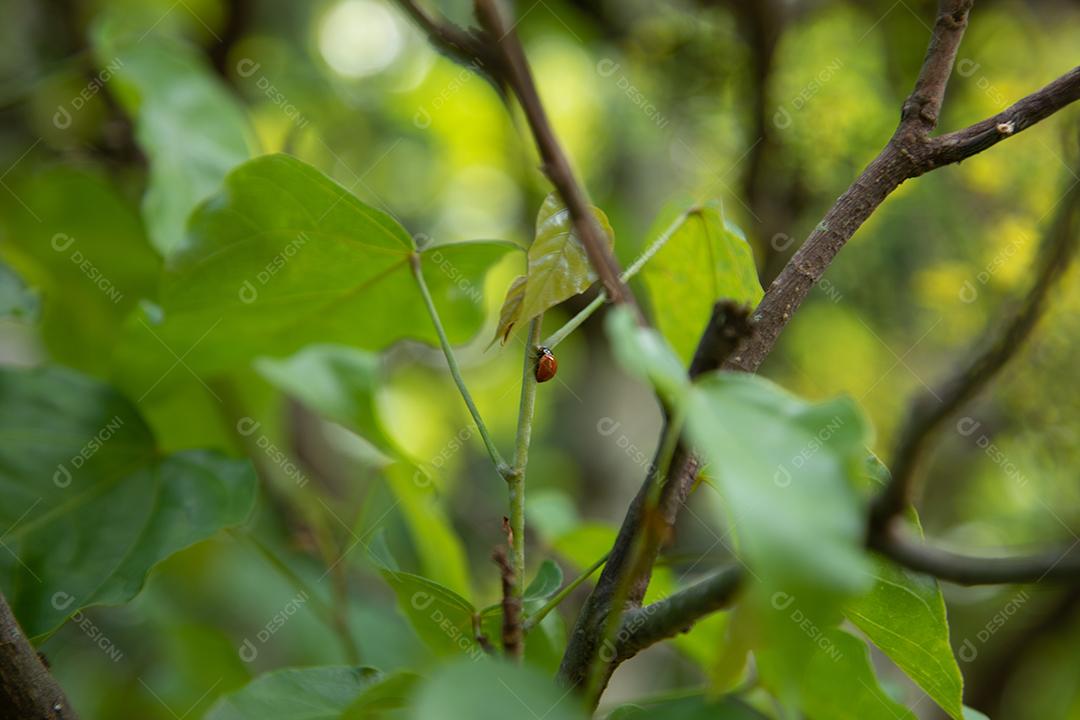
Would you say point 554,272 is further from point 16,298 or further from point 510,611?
point 16,298

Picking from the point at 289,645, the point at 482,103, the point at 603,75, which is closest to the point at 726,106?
the point at 603,75

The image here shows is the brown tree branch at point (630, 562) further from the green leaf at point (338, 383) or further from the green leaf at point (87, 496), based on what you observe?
the green leaf at point (338, 383)

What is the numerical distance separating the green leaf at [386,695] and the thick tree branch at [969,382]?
11.2 inches

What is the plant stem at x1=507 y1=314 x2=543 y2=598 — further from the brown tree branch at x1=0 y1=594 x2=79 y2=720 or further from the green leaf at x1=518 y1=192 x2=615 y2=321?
the brown tree branch at x1=0 y1=594 x2=79 y2=720

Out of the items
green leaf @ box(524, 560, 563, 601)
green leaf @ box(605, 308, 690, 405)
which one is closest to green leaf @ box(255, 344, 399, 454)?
green leaf @ box(524, 560, 563, 601)

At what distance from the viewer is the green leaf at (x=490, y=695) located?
1.23 feet

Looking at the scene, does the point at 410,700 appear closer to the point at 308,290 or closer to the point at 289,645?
the point at 308,290

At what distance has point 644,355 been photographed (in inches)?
14.5

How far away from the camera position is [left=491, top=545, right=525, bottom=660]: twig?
484 millimetres

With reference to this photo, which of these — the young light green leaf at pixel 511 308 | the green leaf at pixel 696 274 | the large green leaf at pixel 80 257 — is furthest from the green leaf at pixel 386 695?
the large green leaf at pixel 80 257

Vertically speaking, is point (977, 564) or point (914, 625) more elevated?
point (977, 564)

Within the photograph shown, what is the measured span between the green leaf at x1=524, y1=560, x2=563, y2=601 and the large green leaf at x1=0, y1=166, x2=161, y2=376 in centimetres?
75

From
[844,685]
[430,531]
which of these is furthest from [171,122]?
[844,685]

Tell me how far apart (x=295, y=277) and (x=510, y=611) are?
1.26 ft
